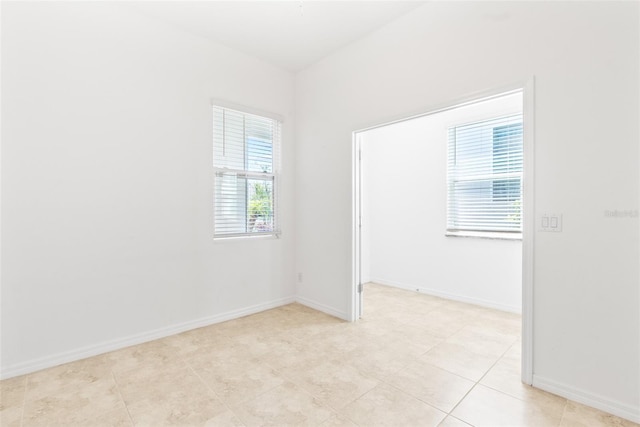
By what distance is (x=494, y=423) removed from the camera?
168cm

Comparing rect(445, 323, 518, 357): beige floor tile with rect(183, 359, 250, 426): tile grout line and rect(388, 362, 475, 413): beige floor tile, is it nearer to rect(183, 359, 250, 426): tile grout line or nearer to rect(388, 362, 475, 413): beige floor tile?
rect(388, 362, 475, 413): beige floor tile

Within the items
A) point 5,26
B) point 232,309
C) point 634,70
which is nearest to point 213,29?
point 5,26

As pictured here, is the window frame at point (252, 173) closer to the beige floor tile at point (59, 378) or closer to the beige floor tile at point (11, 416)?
the beige floor tile at point (59, 378)

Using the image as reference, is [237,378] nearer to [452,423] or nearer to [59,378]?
[59,378]

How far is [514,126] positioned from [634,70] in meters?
1.98

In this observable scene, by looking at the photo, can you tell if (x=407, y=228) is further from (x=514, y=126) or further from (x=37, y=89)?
(x=37, y=89)

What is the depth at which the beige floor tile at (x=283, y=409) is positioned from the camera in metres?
1.71

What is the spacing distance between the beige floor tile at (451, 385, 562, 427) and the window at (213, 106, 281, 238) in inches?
101

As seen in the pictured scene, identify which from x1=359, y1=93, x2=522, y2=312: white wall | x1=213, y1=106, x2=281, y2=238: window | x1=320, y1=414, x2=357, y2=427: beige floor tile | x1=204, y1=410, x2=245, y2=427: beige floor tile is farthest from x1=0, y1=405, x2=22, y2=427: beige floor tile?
x1=359, y1=93, x2=522, y2=312: white wall

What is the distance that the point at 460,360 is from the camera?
239 centimetres

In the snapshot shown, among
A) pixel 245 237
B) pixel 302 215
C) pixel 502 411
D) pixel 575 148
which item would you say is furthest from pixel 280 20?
pixel 502 411

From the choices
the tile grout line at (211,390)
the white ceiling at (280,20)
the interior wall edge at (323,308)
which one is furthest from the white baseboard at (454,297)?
the white ceiling at (280,20)

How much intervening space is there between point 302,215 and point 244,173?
2.89 ft

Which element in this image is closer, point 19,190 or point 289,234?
point 19,190
